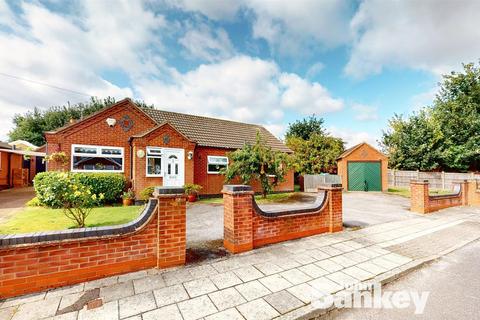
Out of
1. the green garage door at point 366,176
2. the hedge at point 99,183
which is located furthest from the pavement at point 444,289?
the green garage door at point 366,176

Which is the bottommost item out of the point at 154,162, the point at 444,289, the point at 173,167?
the point at 444,289

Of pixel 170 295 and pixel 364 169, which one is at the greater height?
pixel 364 169

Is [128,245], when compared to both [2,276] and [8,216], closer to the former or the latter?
[2,276]

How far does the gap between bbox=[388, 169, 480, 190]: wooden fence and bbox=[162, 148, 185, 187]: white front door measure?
19.7 metres

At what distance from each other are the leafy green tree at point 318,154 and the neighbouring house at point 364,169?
306 centimetres

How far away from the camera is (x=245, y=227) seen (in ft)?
14.3

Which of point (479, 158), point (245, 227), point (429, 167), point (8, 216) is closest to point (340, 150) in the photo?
point (429, 167)

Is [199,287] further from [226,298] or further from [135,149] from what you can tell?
[135,149]

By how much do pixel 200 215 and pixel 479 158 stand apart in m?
26.4

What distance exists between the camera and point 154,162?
1098 centimetres

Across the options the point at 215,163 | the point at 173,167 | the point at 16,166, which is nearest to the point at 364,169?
the point at 215,163

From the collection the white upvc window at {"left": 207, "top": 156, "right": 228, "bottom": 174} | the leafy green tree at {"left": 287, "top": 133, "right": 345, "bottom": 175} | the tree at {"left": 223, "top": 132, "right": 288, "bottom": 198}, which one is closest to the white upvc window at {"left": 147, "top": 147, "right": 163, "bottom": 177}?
the white upvc window at {"left": 207, "top": 156, "right": 228, "bottom": 174}

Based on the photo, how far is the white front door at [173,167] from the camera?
439 inches

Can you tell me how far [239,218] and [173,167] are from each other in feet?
26.1
